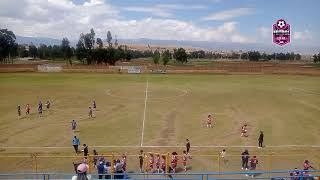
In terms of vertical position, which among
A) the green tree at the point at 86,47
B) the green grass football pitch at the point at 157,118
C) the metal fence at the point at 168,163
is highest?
the green tree at the point at 86,47

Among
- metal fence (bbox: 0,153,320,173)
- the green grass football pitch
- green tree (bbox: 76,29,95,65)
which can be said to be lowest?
metal fence (bbox: 0,153,320,173)

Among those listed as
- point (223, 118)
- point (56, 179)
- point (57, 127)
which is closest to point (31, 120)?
point (57, 127)

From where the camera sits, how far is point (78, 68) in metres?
106

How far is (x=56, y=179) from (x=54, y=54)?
555 feet

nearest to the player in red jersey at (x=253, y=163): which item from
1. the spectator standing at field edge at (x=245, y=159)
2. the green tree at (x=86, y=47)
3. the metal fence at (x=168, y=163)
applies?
the spectator standing at field edge at (x=245, y=159)

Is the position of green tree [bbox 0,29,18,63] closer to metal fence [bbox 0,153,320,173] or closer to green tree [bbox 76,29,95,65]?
green tree [bbox 76,29,95,65]

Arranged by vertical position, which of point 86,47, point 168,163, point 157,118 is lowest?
point 157,118

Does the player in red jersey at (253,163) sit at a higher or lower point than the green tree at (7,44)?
lower

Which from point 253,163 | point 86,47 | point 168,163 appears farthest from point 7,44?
point 253,163

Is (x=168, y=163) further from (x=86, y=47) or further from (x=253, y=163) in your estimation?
(x=86, y=47)

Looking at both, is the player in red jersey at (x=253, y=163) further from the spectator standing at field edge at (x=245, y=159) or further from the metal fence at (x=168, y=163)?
the metal fence at (x=168, y=163)

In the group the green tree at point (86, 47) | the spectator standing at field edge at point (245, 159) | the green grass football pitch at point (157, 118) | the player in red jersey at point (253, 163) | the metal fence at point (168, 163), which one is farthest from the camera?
the green tree at point (86, 47)

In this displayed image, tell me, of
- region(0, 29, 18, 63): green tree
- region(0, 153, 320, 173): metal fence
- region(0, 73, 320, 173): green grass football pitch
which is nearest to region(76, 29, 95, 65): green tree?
region(0, 29, 18, 63): green tree

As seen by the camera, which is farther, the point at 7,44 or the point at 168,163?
the point at 7,44
